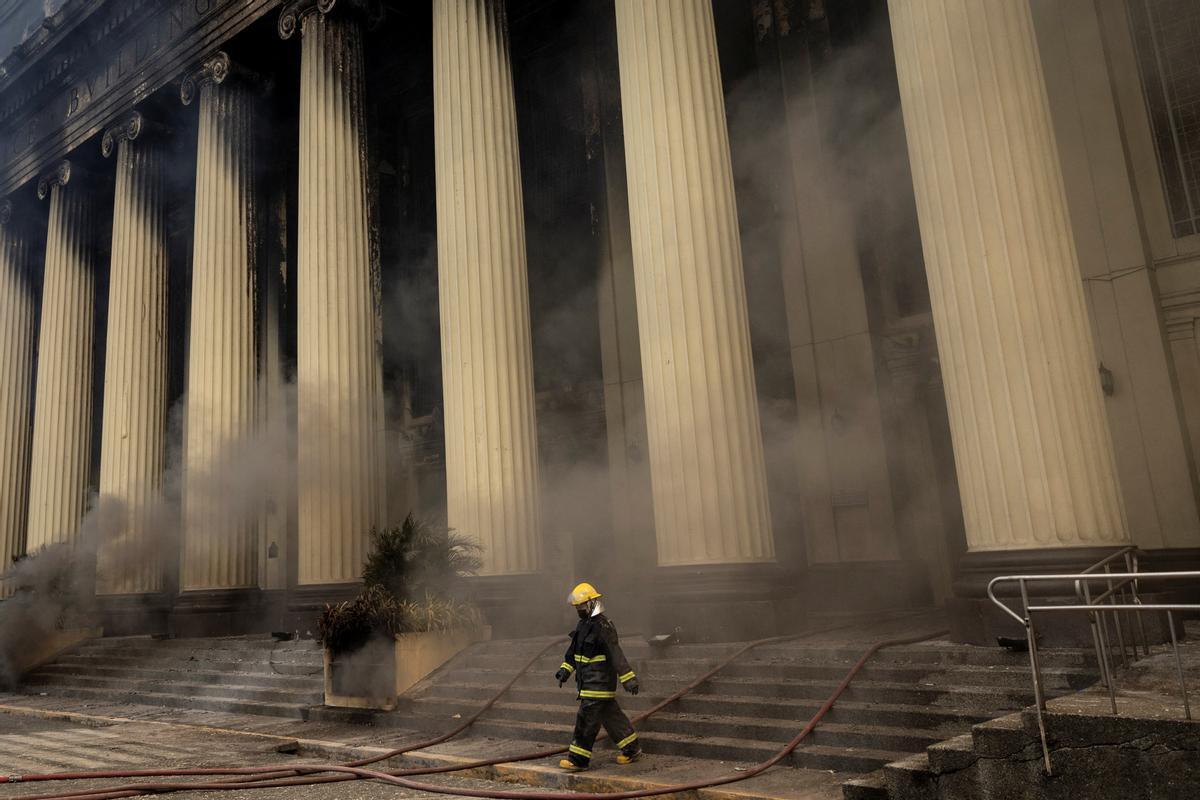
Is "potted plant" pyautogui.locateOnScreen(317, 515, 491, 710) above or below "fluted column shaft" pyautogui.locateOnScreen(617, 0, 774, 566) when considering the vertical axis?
below

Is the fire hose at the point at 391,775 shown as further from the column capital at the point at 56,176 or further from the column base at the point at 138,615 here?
the column capital at the point at 56,176

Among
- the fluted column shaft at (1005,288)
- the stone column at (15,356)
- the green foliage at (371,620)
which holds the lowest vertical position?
the green foliage at (371,620)

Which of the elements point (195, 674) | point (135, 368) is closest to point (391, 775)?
point (195, 674)

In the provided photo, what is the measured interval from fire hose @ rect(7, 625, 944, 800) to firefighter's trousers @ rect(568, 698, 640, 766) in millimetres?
426

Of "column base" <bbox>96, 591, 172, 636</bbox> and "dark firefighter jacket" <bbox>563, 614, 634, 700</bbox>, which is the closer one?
"dark firefighter jacket" <bbox>563, 614, 634, 700</bbox>

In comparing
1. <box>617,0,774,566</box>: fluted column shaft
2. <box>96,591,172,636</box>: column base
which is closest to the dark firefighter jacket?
<box>617,0,774,566</box>: fluted column shaft

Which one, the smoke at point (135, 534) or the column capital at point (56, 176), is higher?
the column capital at point (56, 176)

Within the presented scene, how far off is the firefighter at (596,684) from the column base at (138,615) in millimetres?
11966

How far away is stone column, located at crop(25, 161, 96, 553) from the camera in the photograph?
62.4 ft

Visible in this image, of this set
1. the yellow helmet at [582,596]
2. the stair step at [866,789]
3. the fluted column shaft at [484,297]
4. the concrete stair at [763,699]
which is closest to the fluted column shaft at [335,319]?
the fluted column shaft at [484,297]

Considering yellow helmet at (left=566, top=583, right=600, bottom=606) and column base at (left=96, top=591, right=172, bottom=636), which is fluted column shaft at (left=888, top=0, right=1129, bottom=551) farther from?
column base at (left=96, top=591, right=172, bottom=636)

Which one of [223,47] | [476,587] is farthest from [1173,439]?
[223,47]

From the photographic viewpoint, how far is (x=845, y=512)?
38.1 ft

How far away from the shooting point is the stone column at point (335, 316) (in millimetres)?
13273
